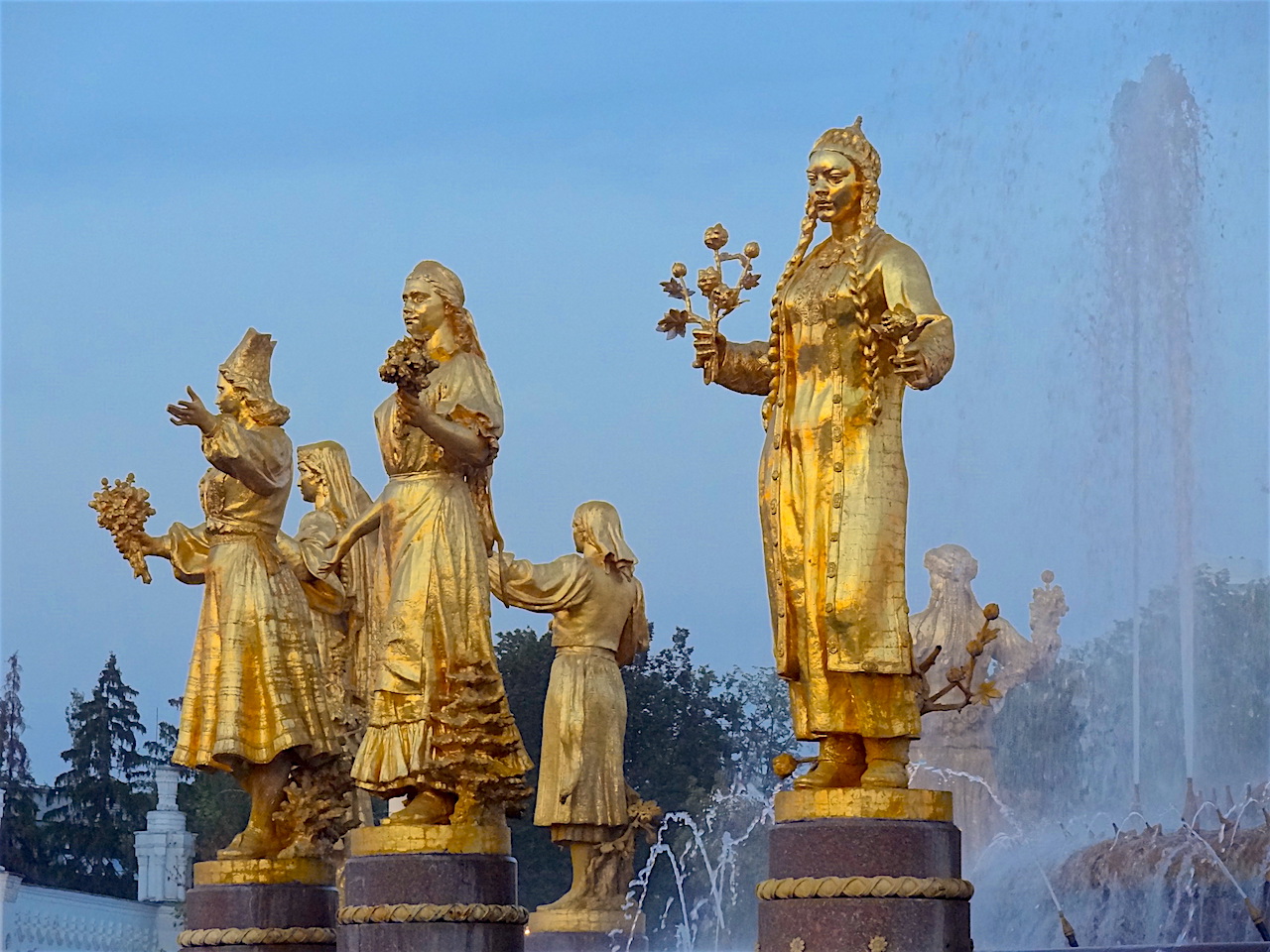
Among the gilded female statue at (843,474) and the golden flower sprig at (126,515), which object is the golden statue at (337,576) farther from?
the gilded female statue at (843,474)

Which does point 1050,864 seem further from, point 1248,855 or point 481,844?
point 481,844

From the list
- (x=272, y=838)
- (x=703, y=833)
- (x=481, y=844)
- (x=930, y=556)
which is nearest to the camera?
(x=481, y=844)

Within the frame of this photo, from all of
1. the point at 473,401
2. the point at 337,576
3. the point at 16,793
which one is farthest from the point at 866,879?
the point at 16,793

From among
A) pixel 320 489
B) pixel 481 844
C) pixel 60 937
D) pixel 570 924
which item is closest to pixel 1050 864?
pixel 570 924

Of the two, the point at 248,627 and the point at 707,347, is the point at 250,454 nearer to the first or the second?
the point at 248,627

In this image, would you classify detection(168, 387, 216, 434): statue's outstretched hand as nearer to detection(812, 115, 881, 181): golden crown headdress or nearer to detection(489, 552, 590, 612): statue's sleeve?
detection(489, 552, 590, 612): statue's sleeve

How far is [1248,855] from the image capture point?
42.8ft

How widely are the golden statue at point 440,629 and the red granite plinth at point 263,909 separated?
1.71 m

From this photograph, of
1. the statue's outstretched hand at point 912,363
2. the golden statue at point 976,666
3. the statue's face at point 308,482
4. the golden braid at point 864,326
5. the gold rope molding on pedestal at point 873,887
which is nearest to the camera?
the statue's outstretched hand at point 912,363

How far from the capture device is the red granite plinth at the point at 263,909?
45.7ft

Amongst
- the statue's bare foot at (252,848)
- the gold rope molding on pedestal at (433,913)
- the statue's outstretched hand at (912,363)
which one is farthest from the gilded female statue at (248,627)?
the statue's outstretched hand at (912,363)

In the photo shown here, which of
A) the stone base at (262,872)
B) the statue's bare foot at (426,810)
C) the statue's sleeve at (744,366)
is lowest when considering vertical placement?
the stone base at (262,872)

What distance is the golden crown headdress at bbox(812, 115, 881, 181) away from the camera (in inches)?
430

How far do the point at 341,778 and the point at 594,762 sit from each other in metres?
1.63
